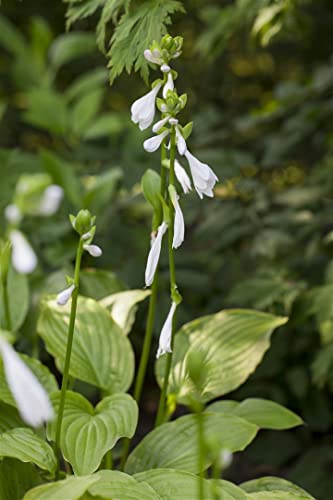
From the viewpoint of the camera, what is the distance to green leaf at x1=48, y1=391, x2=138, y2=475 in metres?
1.12

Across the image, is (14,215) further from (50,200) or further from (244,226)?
(244,226)

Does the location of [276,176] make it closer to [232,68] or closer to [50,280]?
[232,68]

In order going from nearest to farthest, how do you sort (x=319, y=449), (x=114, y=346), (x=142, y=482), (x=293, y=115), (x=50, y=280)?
(x=142, y=482) → (x=114, y=346) → (x=50, y=280) → (x=319, y=449) → (x=293, y=115)

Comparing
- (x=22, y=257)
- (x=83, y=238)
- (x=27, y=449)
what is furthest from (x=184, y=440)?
(x=22, y=257)

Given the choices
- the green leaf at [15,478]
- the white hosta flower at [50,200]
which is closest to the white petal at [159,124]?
the white hosta flower at [50,200]

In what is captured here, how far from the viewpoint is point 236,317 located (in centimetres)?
146

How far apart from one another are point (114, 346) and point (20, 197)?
0.73 m

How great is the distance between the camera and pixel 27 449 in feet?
3.63

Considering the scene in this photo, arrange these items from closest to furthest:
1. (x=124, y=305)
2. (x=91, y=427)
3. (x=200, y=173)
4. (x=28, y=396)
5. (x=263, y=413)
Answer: (x=28, y=396), (x=200, y=173), (x=91, y=427), (x=263, y=413), (x=124, y=305)

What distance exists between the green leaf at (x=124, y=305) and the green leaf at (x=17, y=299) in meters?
0.18

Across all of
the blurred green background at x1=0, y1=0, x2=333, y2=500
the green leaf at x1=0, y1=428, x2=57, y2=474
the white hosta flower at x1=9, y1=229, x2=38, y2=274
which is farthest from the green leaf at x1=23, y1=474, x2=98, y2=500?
the blurred green background at x1=0, y1=0, x2=333, y2=500

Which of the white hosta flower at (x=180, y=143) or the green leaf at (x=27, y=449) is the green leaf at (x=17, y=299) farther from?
the white hosta flower at (x=180, y=143)

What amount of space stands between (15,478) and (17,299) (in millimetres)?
523

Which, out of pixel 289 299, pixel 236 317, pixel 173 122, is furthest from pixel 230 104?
pixel 173 122
